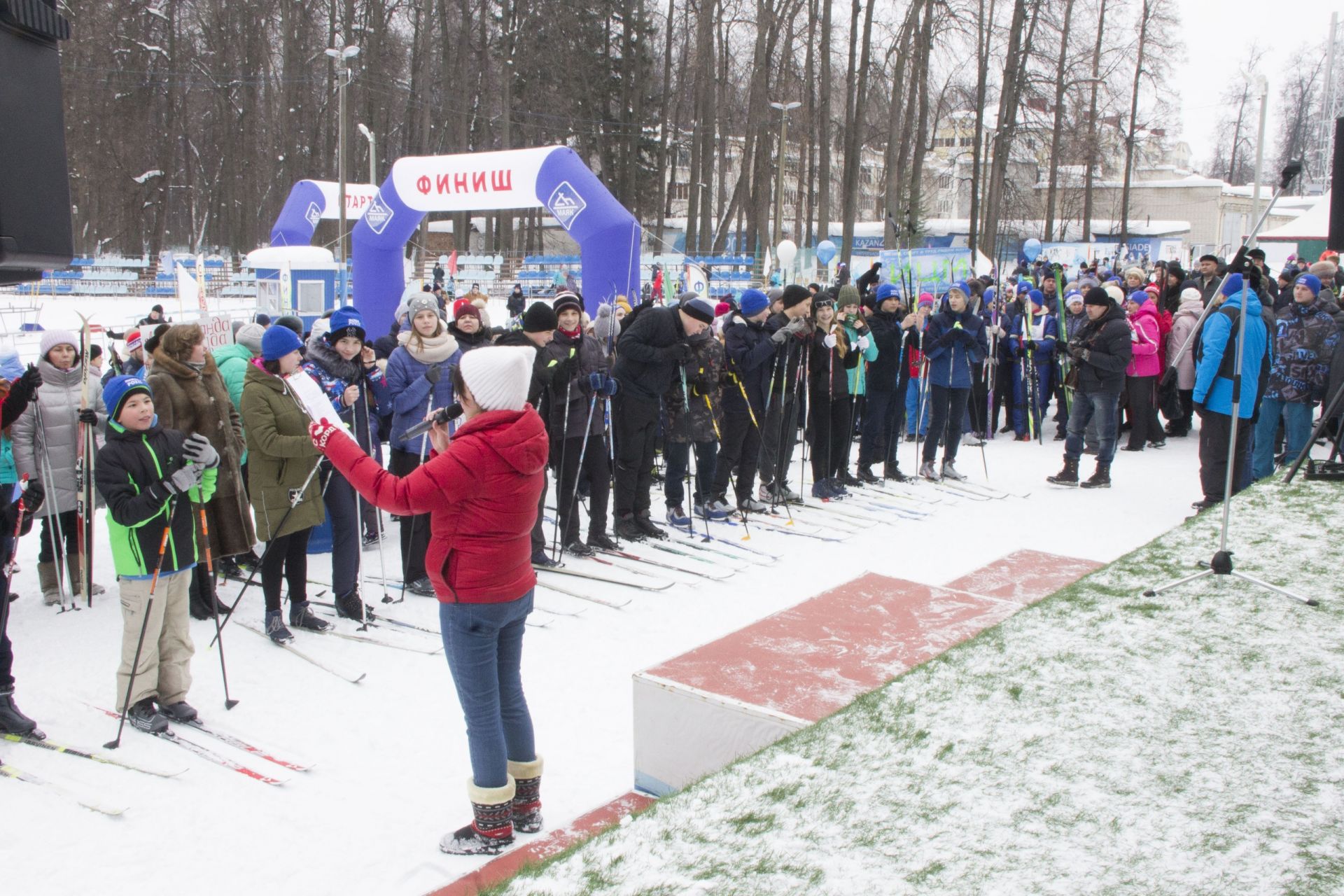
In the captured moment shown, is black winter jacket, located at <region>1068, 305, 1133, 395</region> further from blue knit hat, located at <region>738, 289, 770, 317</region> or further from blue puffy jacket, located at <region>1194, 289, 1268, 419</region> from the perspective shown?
blue knit hat, located at <region>738, 289, 770, 317</region>

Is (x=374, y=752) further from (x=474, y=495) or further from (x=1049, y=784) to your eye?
(x=1049, y=784)

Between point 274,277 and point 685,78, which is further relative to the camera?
point 685,78

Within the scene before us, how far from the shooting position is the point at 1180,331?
1037 cm

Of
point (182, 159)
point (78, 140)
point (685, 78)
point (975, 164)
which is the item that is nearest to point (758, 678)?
point (975, 164)

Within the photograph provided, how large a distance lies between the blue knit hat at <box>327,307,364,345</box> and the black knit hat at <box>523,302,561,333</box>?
104cm

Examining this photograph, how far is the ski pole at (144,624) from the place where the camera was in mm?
4203

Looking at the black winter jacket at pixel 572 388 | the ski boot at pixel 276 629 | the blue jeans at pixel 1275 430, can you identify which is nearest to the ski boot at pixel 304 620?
the ski boot at pixel 276 629

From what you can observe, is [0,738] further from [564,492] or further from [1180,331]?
[1180,331]

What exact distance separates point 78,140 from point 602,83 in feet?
63.8

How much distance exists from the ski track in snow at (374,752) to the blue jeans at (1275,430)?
240cm

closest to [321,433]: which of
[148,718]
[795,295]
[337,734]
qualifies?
[337,734]

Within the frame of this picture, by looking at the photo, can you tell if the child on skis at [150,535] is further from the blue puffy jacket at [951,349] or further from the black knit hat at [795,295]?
the blue puffy jacket at [951,349]

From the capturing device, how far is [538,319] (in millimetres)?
6387

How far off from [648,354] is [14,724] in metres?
4.16
